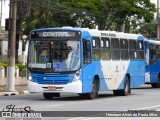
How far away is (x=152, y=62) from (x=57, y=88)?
1570 centimetres

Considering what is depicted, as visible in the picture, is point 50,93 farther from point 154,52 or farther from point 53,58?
point 154,52

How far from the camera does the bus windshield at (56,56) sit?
25344 mm

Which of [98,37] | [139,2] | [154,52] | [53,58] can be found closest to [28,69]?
[53,58]

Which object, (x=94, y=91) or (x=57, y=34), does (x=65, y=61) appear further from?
(x=94, y=91)

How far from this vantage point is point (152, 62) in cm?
3994

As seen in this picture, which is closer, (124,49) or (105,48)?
(105,48)

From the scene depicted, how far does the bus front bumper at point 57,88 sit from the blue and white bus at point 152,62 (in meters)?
14.7

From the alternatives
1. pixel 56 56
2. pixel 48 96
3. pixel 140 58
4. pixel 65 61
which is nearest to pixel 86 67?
pixel 65 61

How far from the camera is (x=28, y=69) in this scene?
25844 mm

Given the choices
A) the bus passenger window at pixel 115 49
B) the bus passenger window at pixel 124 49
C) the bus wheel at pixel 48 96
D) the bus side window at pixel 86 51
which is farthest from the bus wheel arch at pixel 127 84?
the bus side window at pixel 86 51

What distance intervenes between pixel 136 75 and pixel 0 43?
36980 millimetres

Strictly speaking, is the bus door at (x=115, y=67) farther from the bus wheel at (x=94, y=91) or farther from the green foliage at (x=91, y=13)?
the green foliage at (x=91, y=13)

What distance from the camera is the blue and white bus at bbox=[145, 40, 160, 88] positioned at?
39438 millimetres

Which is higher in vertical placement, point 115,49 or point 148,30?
point 148,30
